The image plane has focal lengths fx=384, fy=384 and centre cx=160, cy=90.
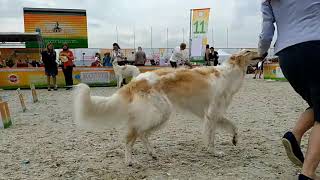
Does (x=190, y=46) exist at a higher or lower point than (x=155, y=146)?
higher

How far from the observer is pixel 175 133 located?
18.2ft

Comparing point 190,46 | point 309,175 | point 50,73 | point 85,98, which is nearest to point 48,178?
point 85,98

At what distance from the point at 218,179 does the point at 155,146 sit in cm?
149

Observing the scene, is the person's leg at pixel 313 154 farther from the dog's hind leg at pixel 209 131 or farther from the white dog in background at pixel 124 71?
the white dog in background at pixel 124 71

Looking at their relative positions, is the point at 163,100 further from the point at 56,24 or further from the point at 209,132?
the point at 56,24

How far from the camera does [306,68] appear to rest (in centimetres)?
265

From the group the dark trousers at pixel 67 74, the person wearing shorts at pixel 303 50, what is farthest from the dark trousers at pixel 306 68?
the dark trousers at pixel 67 74

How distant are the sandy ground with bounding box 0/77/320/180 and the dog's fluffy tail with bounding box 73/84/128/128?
40 cm

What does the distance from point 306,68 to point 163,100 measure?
1.83 meters

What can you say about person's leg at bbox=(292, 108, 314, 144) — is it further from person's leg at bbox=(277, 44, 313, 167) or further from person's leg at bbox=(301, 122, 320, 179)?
person's leg at bbox=(301, 122, 320, 179)

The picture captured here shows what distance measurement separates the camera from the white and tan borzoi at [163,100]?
159 inches

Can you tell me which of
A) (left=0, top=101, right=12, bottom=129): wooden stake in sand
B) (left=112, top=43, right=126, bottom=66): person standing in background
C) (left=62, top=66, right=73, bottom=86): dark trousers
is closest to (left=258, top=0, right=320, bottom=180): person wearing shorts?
(left=0, top=101, right=12, bottom=129): wooden stake in sand

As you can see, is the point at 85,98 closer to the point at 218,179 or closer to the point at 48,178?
the point at 48,178

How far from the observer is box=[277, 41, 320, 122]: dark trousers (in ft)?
8.56
